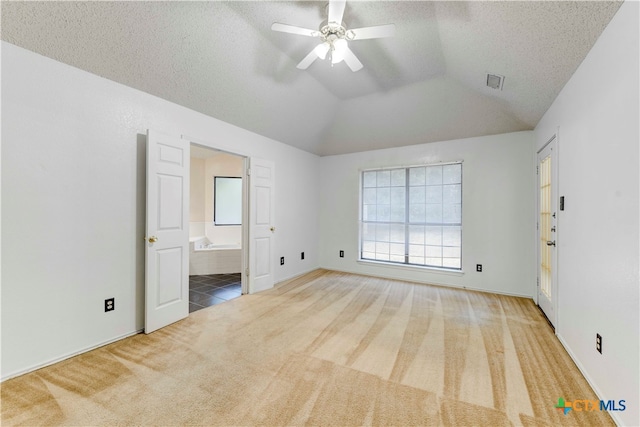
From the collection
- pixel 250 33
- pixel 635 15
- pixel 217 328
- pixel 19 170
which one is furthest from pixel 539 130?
pixel 19 170

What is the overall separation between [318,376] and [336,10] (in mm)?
2736

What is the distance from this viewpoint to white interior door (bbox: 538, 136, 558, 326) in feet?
8.63

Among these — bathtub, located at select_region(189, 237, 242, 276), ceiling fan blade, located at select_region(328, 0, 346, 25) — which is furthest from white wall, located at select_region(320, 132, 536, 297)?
ceiling fan blade, located at select_region(328, 0, 346, 25)

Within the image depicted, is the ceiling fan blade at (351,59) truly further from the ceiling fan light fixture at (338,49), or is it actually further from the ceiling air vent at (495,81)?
the ceiling air vent at (495,81)

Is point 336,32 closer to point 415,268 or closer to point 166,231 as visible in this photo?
point 166,231

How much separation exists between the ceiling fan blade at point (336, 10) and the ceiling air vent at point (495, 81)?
1.84 m

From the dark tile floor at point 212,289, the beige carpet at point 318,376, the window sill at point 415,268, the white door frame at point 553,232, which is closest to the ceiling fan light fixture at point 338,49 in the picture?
the white door frame at point 553,232

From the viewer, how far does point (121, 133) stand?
2422mm

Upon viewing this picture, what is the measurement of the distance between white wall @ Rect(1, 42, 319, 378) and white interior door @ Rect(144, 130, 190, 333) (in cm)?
13

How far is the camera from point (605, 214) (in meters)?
1.69

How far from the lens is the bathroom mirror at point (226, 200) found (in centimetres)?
645

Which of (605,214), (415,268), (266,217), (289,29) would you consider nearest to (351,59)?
(289,29)

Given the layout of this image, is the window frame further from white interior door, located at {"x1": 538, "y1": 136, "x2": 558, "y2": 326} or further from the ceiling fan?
the ceiling fan

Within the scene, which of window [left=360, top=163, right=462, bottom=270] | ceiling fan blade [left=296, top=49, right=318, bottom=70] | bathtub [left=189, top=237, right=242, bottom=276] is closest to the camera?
ceiling fan blade [left=296, top=49, right=318, bottom=70]
